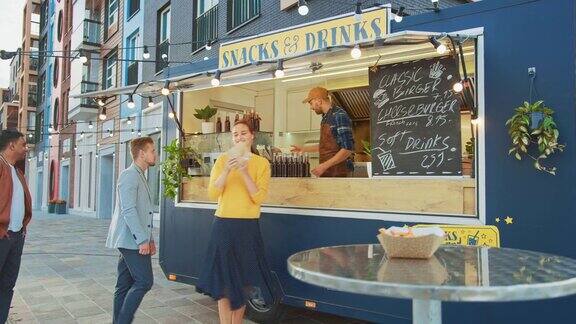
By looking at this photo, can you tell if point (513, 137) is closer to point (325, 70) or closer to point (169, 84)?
point (325, 70)

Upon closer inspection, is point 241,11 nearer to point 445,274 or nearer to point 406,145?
point 406,145

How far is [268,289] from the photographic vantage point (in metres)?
4.14

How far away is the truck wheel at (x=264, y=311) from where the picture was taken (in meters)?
4.99

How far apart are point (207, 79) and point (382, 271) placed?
3.88m

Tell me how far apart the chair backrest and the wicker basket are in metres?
1.30

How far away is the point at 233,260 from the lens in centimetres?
399

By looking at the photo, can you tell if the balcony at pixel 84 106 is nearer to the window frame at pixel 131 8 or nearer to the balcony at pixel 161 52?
the window frame at pixel 131 8

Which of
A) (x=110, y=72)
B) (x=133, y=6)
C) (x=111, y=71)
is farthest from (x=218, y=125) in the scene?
(x=110, y=72)

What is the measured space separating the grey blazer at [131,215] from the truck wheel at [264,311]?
1.48 metres

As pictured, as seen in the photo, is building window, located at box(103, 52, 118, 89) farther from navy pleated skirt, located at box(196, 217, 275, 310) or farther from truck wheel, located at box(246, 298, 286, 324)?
navy pleated skirt, located at box(196, 217, 275, 310)

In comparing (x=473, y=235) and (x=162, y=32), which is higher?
(x=162, y=32)

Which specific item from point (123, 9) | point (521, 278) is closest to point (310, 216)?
point (521, 278)

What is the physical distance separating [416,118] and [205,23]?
11098mm

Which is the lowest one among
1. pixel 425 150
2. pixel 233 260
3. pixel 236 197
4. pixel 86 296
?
pixel 86 296
